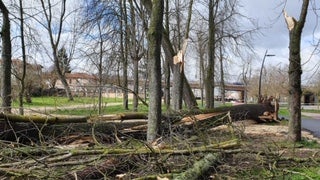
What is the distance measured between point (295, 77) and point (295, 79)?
0.18 ft

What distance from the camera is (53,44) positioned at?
116 ft

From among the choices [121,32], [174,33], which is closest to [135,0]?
[121,32]

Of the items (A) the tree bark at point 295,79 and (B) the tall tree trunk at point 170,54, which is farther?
(B) the tall tree trunk at point 170,54

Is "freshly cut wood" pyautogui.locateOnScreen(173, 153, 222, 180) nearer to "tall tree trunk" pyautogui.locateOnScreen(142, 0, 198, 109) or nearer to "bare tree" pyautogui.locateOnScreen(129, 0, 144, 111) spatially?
"tall tree trunk" pyautogui.locateOnScreen(142, 0, 198, 109)

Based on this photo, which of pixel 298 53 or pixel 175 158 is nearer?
pixel 175 158

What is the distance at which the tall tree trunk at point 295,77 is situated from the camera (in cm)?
1048

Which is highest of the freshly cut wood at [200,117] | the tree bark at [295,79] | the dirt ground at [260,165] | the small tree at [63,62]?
the small tree at [63,62]

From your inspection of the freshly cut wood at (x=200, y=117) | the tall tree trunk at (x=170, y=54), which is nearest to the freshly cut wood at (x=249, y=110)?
the freshly cut wood at (x=200, y=117)

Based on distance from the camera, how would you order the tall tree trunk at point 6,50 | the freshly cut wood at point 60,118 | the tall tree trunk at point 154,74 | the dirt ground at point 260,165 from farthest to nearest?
1. the tall tree trunk at point 6,50
2. the tall tree trunk at point 154,74
3. the freshly cut wood at point 60,118
4. the dirt ground at point 260,165

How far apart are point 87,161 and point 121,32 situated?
16974 mm

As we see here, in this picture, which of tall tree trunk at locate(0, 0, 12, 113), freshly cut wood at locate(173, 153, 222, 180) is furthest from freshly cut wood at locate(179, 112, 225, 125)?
tall tree trunk at locate(0, 0, 12, 113)

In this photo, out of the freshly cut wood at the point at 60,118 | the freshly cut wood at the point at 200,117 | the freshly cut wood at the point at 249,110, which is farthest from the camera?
the freshly cut wood at the point at 249,110

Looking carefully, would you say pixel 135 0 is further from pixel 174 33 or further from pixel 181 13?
pixel 174 33

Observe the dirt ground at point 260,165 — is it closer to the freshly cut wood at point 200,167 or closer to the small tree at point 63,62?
the freshly cut wood at point 200,167
